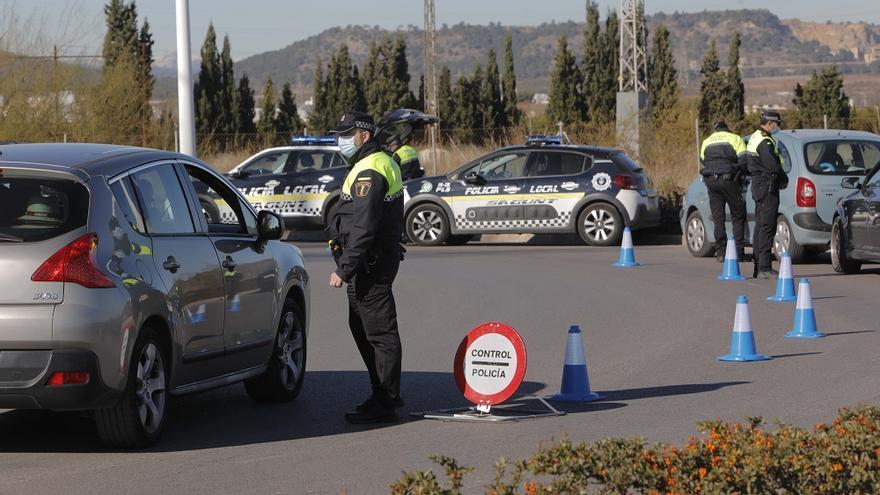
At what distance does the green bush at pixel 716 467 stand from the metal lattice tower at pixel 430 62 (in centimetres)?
4623

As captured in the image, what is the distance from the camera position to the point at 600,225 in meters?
24.7

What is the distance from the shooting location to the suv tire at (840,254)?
59.5 ft

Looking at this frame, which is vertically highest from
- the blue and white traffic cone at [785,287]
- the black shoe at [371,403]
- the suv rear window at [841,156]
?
the suv rear window at [841,156]

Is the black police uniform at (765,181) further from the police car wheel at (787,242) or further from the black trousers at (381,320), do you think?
the black trousers at (381,320)

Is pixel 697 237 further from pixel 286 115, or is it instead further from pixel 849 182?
pixel 286 115

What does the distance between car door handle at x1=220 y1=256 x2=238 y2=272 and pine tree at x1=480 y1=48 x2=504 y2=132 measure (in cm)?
6021

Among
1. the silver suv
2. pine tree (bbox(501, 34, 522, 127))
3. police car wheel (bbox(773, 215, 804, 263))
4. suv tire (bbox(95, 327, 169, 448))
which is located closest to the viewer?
the silver suv

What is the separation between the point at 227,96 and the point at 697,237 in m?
47.3

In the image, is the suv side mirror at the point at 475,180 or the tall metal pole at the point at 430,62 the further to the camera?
the tall metal pole at the point at 430,62

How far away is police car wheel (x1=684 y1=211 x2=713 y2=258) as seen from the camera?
21453 millimetres

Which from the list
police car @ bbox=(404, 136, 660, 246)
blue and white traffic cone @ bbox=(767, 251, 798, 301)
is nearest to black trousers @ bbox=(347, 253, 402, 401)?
blue and white traffic cone @ bbox=(767, 251, 798, 301)

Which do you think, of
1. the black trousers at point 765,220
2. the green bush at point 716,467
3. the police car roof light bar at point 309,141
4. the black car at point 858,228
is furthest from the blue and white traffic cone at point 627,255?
the green bush at point 716,467

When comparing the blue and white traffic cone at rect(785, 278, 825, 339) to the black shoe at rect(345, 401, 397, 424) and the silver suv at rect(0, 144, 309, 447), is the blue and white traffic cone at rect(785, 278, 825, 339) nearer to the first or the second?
the black shoe at rect(345, 401, 397, 424)

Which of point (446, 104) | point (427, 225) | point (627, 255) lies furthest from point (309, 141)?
point (446, 104)
